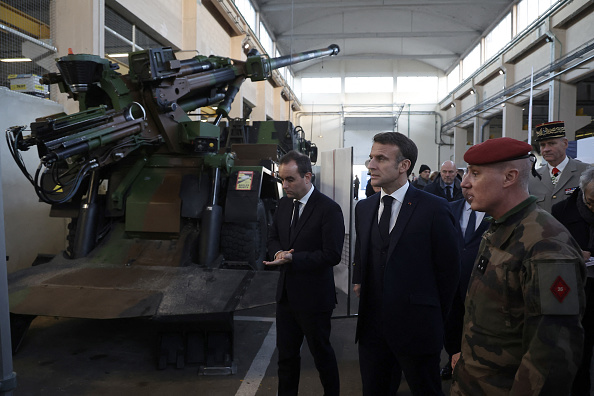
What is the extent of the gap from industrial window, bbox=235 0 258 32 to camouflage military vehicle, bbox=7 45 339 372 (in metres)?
12.3

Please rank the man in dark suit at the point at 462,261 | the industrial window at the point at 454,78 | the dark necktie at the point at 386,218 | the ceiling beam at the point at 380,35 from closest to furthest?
the dark necktie at the point at 386,218
the man in dark suit at the point at 462,261
the ceiling beam at the point at 380,35
the industrial window at the point at 454,78

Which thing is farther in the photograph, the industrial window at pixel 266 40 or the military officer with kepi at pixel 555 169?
the industrial window at pixel 266 40

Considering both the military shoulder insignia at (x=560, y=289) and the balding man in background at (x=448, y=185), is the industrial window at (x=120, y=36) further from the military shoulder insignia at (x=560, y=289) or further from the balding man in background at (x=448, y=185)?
the military shoulder insignia at (x=560, y=289)

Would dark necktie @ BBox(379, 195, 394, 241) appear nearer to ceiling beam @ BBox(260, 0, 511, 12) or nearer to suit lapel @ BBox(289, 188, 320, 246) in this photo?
suit lapel @ BBox(289, 188, 320, 246)

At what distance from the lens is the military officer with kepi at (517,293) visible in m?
1.40

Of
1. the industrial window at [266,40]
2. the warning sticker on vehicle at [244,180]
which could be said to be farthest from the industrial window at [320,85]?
the warning sticker on vehicle at [244,180]

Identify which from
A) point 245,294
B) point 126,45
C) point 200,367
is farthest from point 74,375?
point 126,45

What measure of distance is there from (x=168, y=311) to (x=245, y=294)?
67 cm

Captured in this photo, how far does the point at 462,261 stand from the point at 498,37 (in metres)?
20.7

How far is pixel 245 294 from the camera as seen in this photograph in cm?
409

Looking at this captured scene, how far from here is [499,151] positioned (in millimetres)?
1712

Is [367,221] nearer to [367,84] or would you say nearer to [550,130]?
[550,130]

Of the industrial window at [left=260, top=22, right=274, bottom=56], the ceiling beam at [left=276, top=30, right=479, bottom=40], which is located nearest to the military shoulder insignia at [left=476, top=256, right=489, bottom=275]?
the industrial window at [left=260, top=22, right=274, bottom=56]

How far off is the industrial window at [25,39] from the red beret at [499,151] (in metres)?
6.94
